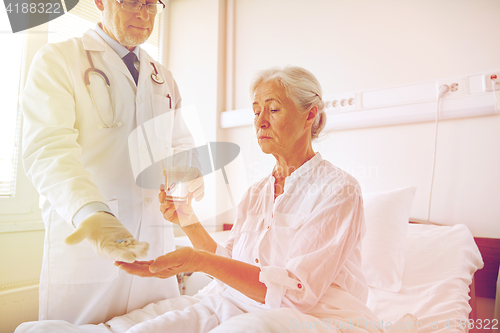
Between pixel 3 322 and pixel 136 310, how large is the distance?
734 mm

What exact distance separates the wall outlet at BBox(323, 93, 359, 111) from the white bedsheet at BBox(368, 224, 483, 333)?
77 centimetres

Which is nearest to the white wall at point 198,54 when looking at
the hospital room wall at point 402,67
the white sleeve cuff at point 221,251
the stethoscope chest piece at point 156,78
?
the hospital room wall at point 402,67

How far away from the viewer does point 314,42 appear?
2141 millimetres

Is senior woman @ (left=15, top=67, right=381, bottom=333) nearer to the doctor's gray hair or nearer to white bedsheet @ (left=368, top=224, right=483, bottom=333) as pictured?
the doctor's gray hair

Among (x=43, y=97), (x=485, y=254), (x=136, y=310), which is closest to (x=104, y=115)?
(x=43, y=97)

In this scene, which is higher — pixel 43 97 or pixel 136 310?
pixel 43 97

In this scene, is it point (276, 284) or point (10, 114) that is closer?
point (276, 284)

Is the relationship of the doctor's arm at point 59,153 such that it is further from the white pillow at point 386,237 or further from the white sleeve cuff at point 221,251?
the white pillow at point 386,237

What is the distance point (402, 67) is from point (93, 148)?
1714mm

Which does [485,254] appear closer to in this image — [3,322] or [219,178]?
[219,178]

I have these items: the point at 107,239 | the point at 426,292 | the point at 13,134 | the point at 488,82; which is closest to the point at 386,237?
the point at 426,292

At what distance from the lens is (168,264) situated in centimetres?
75

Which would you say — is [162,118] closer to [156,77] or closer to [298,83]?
[156,77]

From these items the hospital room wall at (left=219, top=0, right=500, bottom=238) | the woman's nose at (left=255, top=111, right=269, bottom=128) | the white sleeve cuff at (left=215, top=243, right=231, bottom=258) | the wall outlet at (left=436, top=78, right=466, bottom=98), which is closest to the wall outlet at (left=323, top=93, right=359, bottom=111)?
the hospital room wall at (left=219, top=0, right=500, bottom=238)
